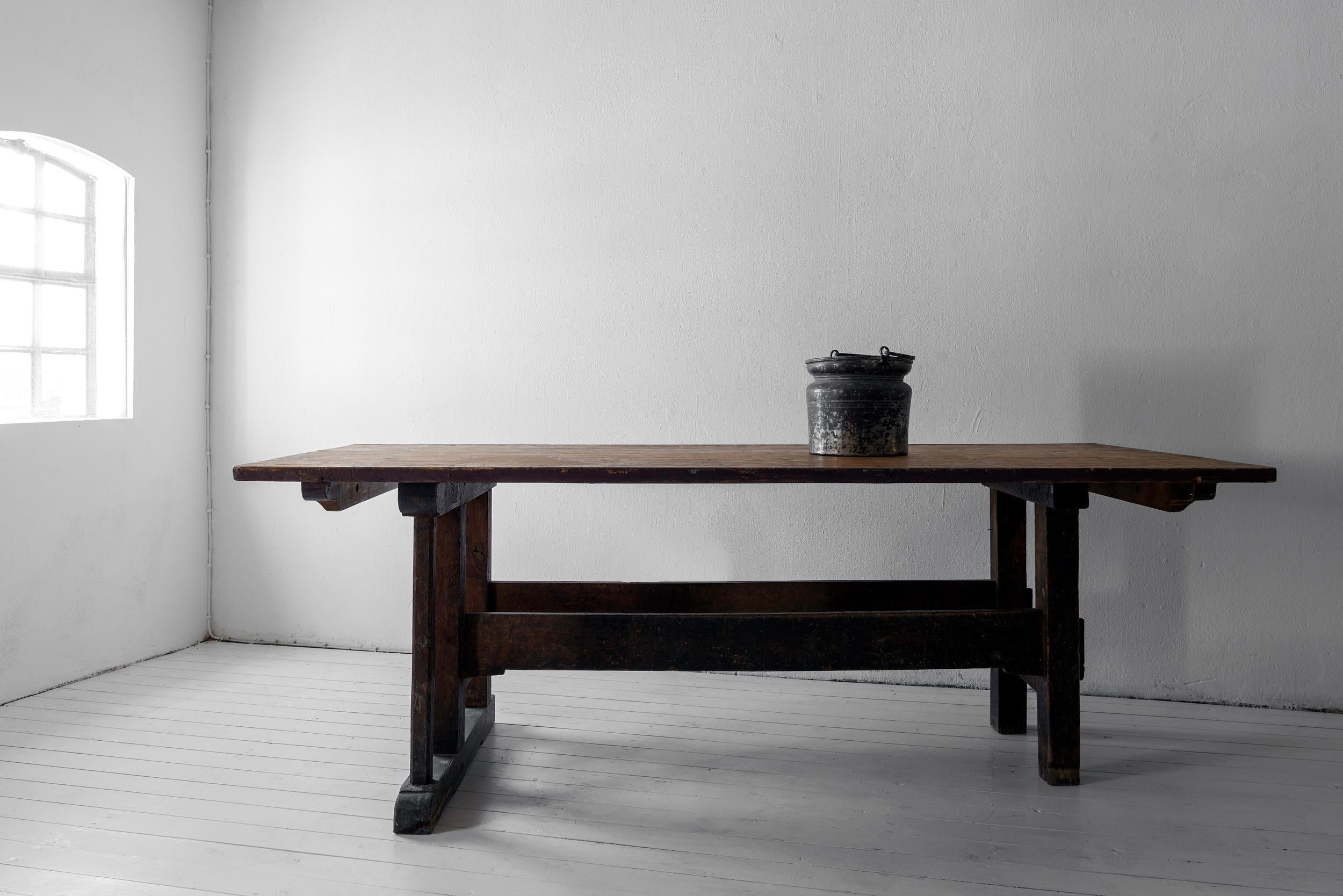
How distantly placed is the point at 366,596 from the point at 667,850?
2161 mm

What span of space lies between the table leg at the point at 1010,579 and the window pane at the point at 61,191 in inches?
136

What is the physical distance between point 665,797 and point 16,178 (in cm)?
307

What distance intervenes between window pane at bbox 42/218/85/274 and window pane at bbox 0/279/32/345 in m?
0.14

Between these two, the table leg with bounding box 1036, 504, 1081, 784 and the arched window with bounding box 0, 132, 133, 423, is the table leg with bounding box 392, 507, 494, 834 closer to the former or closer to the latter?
the table leg with bounding box 1036, 504, 1081, 784

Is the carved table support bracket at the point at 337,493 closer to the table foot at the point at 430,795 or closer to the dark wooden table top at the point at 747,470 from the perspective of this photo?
the dark wooden table top at the point at 747,470

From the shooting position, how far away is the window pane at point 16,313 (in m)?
3.09

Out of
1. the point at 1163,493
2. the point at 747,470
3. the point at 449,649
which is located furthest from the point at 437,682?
the point at 1163,493

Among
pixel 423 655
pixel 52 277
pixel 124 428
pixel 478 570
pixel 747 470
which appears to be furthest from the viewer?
pixel 124 428

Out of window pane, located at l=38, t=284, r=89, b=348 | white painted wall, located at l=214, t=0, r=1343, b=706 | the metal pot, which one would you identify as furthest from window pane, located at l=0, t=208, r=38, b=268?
the metal pot

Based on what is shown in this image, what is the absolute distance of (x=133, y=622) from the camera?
3.47m

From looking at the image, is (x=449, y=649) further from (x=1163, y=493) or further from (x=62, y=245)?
(x=62, y=245)

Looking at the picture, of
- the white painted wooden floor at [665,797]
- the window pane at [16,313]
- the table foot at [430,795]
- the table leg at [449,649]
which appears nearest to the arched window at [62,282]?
the window pane at [16,313]

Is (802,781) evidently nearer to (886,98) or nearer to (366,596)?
(366,596)

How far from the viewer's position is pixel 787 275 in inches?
130
